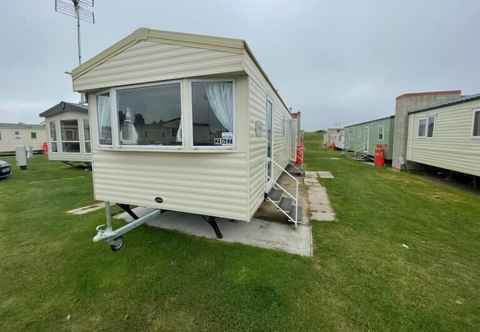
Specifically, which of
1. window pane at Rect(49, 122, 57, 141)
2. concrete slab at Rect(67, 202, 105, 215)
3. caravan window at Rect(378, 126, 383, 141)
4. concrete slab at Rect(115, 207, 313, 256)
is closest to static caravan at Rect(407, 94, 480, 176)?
caravan window at Rect(378, 126, 383, 141)

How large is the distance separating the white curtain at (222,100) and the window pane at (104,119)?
1.90 meters

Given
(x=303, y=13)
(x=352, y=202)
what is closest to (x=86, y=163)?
(x=352, y=202)

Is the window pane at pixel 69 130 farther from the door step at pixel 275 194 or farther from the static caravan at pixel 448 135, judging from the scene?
the static caravan at pixel 448 135

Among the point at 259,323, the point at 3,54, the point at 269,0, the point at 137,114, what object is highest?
the point at 269,0

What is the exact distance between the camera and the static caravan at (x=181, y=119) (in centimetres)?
298

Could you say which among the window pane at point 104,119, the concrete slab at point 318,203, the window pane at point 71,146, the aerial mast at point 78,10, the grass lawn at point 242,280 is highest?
the aerial mast at point 78,10

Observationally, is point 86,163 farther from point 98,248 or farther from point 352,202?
point 352,202

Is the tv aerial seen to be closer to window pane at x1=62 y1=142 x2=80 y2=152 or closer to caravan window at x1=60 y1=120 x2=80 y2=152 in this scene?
caravan window at x1=60 y1=120 x2=80 y2=152

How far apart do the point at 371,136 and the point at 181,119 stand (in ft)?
54.0

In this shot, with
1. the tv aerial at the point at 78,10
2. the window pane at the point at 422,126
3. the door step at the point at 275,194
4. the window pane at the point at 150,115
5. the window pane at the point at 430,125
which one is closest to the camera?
the window pane at the point at 150,115

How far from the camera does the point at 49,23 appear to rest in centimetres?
1178

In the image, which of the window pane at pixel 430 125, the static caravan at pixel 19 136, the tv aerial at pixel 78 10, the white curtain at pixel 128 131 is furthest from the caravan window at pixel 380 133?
the static caravan at pixel 19 136

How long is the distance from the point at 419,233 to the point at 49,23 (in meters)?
18.3

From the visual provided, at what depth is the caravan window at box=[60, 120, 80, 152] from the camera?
37.2ft
